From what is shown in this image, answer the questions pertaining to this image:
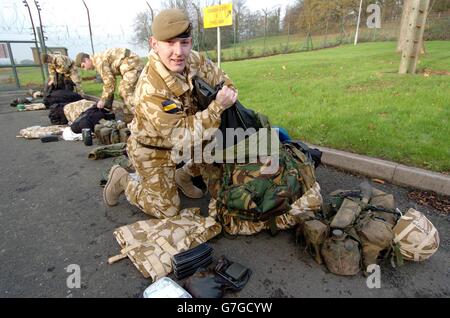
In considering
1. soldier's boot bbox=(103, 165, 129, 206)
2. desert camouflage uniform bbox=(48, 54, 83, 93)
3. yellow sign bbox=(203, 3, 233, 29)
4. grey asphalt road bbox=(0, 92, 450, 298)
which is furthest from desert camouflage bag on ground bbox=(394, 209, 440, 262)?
desert camouflage uniform bbox=(48, 54, 83, 93)

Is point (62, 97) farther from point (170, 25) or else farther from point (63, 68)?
point (170, 25)

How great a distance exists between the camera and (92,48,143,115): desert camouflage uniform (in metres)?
5.22

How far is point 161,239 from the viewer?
216 centimetres

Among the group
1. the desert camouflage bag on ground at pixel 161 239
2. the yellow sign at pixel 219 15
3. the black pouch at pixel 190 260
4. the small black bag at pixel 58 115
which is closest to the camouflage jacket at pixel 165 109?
the desert camouflage bag on ground at pixel 161 239

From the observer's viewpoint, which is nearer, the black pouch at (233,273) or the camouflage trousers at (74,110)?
the black pouch at (233,273)

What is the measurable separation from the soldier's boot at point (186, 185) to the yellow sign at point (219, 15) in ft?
14.8

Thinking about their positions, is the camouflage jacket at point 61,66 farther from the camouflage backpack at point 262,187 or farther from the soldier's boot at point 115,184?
the camouflage backpack at point 262,187

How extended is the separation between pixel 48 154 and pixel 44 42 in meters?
9.51

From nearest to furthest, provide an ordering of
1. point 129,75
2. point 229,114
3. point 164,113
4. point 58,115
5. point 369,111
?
point 164,113 → point 229,114 → point 369,111 → point 129,75 → point 58,115

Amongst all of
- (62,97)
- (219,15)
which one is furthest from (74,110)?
(219,15)

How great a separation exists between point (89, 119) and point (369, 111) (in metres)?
4.80

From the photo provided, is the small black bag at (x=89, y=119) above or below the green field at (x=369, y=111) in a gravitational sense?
below

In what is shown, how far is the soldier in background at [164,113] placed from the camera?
2078mm
